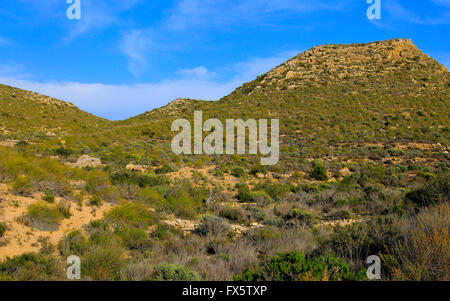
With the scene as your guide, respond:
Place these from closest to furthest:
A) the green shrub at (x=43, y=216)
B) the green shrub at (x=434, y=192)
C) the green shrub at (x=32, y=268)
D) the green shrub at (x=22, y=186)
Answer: the green shrub at (x=32, y=268)
the green shrub at (x=43, y=216)
the green shrub at (x=22, y=186)
the green shrub at (x=434, y=192)

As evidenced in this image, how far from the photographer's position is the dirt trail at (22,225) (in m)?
5.08

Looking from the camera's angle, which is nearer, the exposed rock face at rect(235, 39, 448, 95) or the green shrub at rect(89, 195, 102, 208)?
the green shrub at rect(89, 195, 102, 208)

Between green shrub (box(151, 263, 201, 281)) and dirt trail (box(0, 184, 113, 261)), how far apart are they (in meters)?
2.80

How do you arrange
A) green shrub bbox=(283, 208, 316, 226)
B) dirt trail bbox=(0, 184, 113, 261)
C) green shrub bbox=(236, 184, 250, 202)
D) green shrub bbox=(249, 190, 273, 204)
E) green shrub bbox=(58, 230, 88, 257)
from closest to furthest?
dirt trail bbox=(0, 184, 113, 261) < green shrub bbox=(58, 230, 88, 257) < green shrub bbox=(283, 208, 316, 226) < green shrub bbox=(249, 190, 273, 204) < green shrub bbox=(236, 184, 250, 202)

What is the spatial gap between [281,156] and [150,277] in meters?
17.1

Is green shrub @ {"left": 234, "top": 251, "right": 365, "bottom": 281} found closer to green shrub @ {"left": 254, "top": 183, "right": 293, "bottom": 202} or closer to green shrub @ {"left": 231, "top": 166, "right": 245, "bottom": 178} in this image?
green shrub @ {"left": 254, "top": 183, "right": 293, "bottom": 202}

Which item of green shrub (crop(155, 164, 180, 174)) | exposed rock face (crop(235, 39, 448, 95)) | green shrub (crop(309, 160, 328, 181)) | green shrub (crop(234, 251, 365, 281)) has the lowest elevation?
green shrub (crop(234, 251, 365, 281))

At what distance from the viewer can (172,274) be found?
4.13 m

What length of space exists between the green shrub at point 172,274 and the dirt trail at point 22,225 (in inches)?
110

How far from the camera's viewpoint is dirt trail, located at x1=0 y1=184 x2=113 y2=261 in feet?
16.7

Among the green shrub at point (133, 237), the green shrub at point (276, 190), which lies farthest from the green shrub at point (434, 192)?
the green shrub at point (133, 237)

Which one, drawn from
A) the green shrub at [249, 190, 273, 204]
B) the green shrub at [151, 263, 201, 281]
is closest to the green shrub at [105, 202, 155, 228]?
the green shrub at [151, 263, 201, 281]

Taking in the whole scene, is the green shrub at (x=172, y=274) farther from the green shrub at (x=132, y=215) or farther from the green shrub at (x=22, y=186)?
the green shrub at (x=22, y=186)

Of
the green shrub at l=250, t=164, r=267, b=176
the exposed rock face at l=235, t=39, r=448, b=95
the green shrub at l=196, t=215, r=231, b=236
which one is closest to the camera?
the green shrub at l=196, t=215, r=231, b=236
